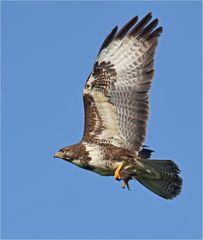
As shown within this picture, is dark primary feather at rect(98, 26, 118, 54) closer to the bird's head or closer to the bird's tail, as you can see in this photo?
the bird's head

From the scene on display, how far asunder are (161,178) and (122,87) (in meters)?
1.73

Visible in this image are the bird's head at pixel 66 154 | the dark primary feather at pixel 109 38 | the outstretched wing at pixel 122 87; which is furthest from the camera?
the dark primary feather at pixel 109 38

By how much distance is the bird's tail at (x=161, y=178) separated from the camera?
8.64m

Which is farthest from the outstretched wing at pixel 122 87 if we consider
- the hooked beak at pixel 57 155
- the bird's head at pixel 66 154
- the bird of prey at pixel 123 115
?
the hooked beak at pixel 57 155

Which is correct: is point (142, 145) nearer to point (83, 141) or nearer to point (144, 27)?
point (83, 141)

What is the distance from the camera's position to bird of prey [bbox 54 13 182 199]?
8609 millimetres

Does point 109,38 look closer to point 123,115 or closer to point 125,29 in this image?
point 125,29

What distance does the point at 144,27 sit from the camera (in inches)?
366

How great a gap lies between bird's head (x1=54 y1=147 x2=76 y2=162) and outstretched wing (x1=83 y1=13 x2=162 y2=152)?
1.18ft

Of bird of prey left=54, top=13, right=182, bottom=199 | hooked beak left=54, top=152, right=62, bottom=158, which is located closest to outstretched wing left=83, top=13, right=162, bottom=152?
bird of prey left=54, top=13, right=182, bottom=199

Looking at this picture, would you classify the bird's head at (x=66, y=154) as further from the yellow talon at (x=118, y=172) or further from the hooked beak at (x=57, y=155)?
the yellow talon at (x=118, y=172)

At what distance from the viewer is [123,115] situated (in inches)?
354

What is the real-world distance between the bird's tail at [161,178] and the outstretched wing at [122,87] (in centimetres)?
39

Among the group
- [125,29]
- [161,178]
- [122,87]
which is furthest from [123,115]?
[125,29]
